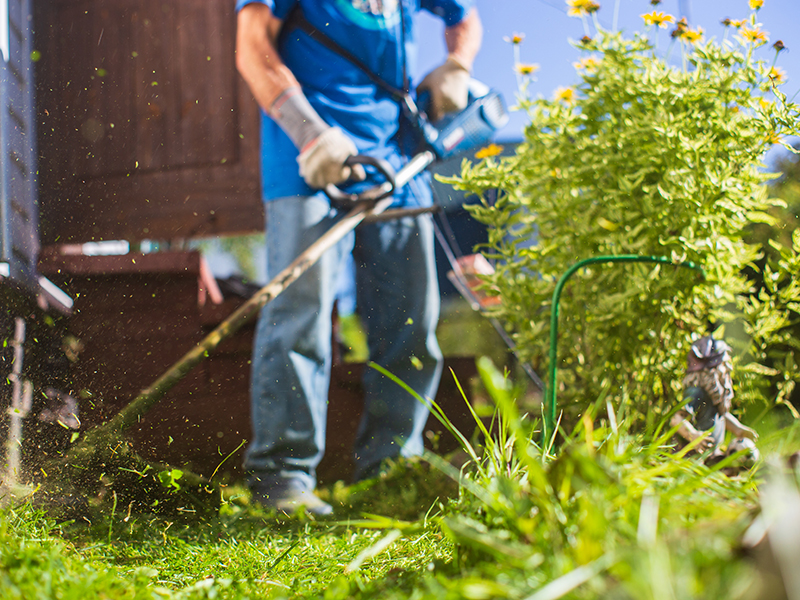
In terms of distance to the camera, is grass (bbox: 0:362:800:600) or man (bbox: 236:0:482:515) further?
man (bbox: 236:0:482:515)

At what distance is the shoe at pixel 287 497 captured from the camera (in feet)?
4.01

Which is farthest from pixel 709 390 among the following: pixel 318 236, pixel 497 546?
pixel 318 236

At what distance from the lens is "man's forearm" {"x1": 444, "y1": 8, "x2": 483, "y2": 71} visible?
142 cm

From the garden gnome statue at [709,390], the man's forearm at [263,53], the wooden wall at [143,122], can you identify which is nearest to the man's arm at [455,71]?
the man's forearm at [263,53]

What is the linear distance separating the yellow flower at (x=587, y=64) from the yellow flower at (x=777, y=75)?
0.38 meters

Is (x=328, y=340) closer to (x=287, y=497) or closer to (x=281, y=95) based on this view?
(x=287, y=497)

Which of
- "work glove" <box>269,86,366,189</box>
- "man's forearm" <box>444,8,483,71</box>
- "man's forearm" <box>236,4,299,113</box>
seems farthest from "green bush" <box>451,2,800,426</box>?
"man's forearm" <box>236,4,299,113</box>

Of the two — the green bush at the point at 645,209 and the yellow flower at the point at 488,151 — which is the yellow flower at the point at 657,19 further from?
the yellow flower at the point at 488,151

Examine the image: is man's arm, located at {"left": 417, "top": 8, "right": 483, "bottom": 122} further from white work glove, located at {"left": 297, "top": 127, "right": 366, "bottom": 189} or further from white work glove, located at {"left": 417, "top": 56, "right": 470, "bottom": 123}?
white work glove, located at {"left": 297, "top": 127, "right": 366, "bottom": 189}

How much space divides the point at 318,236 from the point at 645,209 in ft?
2.61

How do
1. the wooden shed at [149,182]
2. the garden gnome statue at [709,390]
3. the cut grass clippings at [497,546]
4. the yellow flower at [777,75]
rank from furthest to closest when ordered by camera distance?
1. the wooden shed at [149,182]
2. the yellow flower at [777,75]
3. the garden gnome statue at [709,390]
4. the cut grass clippings at [497,546]

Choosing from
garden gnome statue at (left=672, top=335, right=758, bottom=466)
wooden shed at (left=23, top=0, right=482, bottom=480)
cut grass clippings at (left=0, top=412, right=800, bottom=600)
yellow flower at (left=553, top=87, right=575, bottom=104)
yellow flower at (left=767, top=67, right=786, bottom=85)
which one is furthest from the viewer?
yellow flower at (left=553, top=87, right=575, bottom=104)

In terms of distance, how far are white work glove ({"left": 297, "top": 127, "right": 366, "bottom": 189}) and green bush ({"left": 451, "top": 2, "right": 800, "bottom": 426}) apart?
33 centimetres

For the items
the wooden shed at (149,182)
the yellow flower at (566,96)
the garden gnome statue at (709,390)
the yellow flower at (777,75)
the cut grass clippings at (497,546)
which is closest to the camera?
the cut grass clippings at (497,546)
